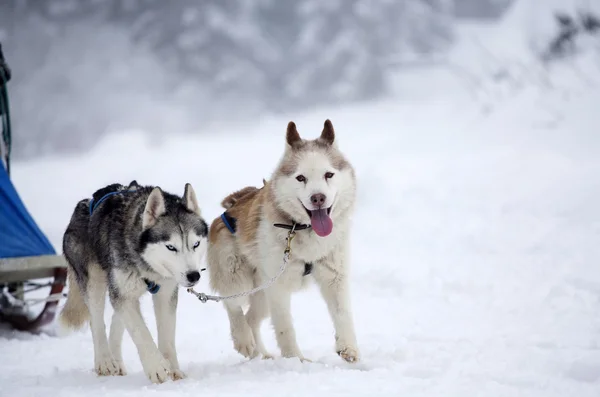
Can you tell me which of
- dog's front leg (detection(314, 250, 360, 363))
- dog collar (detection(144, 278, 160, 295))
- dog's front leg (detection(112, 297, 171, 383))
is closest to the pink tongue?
dog's front leg (detection(314, 250, 360, 363))

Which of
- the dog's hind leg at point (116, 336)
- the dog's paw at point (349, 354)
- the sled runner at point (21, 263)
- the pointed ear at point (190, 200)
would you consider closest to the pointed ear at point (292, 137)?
the pointed ear at point (190, 200)

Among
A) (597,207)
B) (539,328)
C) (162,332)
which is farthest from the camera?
(597,207)

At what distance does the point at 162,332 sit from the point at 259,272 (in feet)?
2.63

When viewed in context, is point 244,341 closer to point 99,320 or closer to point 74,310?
point 99,320

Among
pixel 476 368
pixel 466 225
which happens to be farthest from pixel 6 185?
pixel 466 225

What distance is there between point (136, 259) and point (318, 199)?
3.96 ft

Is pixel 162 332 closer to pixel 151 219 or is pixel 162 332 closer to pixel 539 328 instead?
pixel 151 219

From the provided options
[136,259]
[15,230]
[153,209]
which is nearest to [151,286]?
[136,259]

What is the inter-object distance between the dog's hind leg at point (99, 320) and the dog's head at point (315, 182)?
140 cm

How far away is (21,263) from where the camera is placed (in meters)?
6.47

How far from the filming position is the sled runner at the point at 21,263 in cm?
654

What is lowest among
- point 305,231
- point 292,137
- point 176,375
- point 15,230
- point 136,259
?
point 176,375

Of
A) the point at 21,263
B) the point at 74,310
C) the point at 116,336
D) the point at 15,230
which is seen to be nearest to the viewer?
the point at 116,336

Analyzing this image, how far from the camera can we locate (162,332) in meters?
4.03
